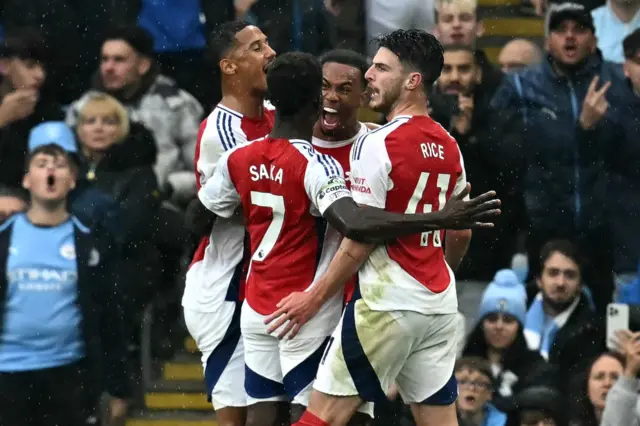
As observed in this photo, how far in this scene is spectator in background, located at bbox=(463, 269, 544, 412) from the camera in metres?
8.68

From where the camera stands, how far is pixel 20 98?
10.1 metres

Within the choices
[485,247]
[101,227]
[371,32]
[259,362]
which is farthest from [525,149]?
[259,362]

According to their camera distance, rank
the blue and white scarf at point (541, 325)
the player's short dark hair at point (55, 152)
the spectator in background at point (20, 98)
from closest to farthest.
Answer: the blue and white scarf at point (541, 325) < the player's short dark hair at point (55, 152) < the spectator in background at point (20, 98)

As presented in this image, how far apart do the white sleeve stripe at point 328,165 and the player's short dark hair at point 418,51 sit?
50 cm

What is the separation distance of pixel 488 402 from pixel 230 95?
2571 millimetres

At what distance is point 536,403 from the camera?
8555mm

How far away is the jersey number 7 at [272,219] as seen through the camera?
6465 mm

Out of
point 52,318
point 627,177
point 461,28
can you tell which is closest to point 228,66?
point 52,318

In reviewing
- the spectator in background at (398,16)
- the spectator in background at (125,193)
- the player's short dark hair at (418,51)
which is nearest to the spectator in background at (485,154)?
the spectator in background at (398,16)

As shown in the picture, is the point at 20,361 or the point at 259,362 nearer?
the point at 259,362

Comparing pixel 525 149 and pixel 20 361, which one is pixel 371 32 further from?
pixel 20 361

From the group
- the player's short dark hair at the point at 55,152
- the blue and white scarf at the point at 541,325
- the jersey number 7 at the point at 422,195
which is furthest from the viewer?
the player's short dark hair at the point at 55,152

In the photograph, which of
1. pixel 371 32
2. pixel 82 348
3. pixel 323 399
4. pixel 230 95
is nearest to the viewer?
pixel 323 399

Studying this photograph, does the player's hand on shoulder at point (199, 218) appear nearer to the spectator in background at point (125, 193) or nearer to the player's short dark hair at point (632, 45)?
the spectator in background at point (125, 193)
